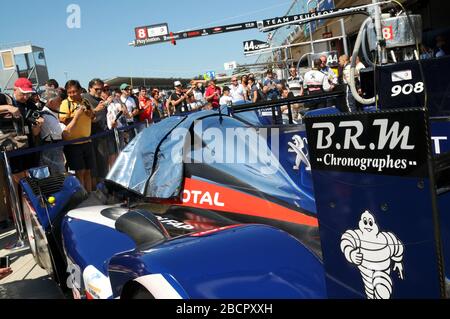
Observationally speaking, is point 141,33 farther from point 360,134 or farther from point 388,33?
point 360,134

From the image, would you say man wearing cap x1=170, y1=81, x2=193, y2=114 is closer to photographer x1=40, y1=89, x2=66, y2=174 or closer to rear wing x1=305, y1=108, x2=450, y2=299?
photographer x1=40, y1=89, x2=66, y2=174

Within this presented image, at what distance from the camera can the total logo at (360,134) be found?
44.1 inches

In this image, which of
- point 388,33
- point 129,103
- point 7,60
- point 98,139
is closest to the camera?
point 388,33

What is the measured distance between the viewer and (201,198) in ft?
10.1

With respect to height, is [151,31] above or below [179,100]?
above

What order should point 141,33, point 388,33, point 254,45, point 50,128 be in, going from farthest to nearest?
Result: 1. point 141,33
2. point 254,45
3. point 50,128
4. point 388,33

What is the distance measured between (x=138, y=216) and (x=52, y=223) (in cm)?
135

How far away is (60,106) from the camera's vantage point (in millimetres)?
5863

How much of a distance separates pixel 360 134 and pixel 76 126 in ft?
17.0

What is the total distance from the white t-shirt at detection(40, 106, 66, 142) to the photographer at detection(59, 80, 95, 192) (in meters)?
0.10

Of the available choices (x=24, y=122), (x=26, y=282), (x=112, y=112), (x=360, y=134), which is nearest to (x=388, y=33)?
(x=360, y=134)

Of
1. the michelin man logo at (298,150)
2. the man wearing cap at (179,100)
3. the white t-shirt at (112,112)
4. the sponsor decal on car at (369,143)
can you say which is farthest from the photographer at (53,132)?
the man wearing cap at (179,100)
